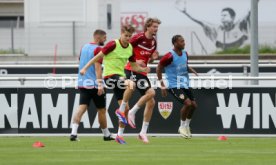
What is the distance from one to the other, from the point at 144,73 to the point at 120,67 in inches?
20.0

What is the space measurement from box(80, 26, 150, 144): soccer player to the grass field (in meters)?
0.54

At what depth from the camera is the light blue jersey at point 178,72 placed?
1967 cm

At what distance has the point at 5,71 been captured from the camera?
29578 mm

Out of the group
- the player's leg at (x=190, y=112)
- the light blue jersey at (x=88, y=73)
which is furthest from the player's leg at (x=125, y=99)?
the player's leg at (x=190, y=112)

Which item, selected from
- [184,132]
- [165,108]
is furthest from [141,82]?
[165,108]

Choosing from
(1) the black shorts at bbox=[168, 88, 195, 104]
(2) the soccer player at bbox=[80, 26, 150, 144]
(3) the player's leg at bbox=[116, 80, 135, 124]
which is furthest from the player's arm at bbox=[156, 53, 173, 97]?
(3) the player's leg at bbox=[116, 80, 135, 124]

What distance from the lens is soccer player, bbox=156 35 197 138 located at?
19.6 meters

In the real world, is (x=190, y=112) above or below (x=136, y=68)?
below

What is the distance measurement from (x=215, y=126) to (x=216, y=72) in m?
7.85

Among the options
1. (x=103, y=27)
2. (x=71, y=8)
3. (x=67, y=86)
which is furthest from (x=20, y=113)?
(x=71, y=8)

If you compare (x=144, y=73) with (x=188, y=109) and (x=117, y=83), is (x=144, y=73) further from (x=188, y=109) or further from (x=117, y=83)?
(x=188, y=109)

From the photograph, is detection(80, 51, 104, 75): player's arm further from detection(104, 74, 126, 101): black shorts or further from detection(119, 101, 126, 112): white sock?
detection(119, 101, 126, 112): white sock

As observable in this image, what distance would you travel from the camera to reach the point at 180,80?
19875 millimetres

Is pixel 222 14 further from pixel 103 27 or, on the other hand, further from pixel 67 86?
pixel 67 86
